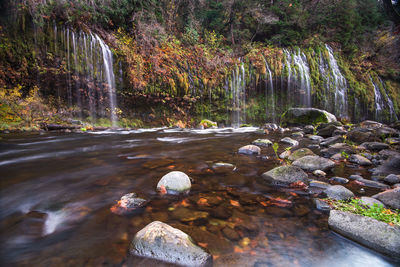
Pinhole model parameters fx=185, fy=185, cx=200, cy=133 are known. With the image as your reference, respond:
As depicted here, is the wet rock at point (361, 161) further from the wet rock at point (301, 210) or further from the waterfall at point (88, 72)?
the waterfall at point (88, 72)

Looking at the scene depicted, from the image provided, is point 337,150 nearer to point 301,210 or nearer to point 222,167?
point 222,167

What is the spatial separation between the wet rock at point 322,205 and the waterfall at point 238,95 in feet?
35.0

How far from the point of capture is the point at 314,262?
142 cm

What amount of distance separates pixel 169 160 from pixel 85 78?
7432 millimetres

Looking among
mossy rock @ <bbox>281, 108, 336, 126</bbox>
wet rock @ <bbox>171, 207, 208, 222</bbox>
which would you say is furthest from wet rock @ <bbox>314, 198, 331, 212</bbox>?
mossy rock @ <bbox>281, 108, 336, 126</bbox>

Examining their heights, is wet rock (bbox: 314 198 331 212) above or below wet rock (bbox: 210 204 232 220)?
below

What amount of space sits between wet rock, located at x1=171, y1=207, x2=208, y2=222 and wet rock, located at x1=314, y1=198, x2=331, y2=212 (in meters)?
1.32

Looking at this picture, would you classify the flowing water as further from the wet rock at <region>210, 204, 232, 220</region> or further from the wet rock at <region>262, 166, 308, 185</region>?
the wet rock at <region>262, 166, 308, 185</region>

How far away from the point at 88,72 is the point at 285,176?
31.8 ft

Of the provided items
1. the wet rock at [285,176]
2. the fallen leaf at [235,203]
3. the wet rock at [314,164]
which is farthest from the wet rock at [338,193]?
the fallen leaf at [235,203]

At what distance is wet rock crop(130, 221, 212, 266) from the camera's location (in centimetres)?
134

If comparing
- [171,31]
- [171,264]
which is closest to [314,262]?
[171,264]

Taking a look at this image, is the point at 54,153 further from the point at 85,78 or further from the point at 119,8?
the point at 119,8

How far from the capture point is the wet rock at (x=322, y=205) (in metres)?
2.11
